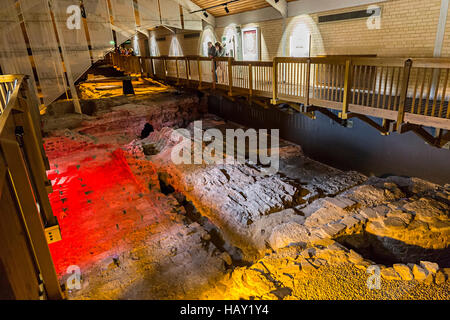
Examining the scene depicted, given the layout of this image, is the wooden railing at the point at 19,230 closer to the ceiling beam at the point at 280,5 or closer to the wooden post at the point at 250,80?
the wooden post at the point at 250,80

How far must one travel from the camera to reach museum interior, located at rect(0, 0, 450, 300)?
383 centimetres

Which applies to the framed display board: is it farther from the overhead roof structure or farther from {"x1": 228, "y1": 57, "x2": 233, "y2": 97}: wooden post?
{"x1": 228, "y1": 57, "x2": 233, "y2": 97}: wooden post

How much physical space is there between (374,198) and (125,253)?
6315mm

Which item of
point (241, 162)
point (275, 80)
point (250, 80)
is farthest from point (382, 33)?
point (241, 162)

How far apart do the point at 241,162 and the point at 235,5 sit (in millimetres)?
9082

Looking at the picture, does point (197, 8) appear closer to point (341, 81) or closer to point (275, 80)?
point (275, 80)

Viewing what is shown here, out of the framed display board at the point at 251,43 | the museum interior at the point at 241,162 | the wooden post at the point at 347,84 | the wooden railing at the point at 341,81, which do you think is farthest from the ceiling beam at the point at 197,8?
the wooden post at the point at 347,84

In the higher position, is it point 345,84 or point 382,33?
point 382,33

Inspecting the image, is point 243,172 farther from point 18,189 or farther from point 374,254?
point 18,189

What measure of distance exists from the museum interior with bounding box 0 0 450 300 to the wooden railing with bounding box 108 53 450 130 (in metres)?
0.06

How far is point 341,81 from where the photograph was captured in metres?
6.98

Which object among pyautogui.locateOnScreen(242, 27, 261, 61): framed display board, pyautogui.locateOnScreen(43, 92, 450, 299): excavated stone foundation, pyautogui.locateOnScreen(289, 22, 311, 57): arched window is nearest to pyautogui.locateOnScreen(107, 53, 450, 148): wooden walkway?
pyautogui.locateOnScreen(289, 22, 311, 57): arched window

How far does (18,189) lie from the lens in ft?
7.55

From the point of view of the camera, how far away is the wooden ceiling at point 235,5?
13113mm
